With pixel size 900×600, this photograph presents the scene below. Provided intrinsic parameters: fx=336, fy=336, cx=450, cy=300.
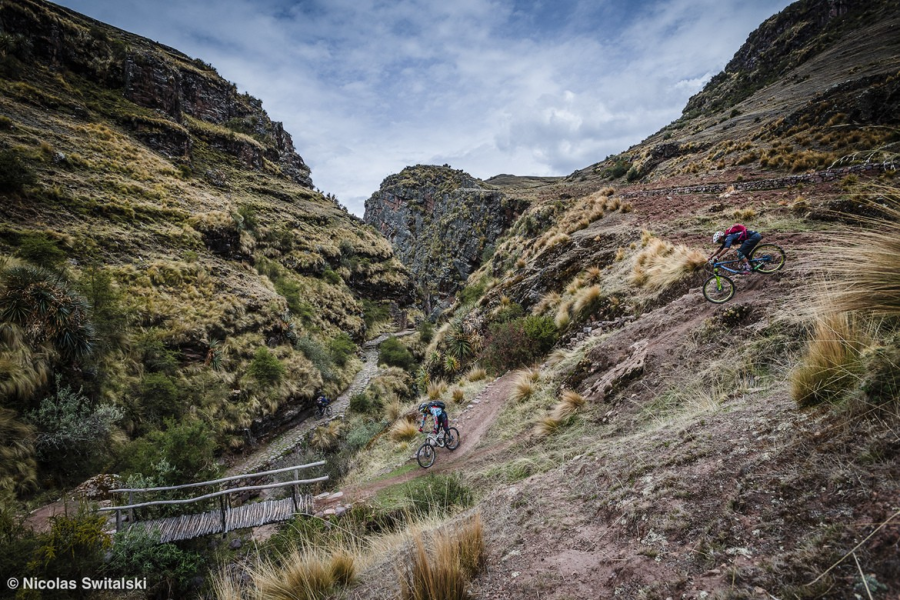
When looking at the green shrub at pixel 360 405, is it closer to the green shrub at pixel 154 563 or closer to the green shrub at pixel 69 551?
the green shrub at pixel 154 563

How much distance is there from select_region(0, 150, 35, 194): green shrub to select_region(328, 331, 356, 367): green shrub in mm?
19779

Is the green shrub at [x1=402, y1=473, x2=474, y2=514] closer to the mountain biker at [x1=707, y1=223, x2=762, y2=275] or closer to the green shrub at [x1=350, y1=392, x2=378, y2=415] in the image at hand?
the mountain biker at [x1=707, y1=223, x2=762, y2=275]

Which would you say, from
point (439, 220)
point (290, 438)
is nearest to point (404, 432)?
point (290, 438)

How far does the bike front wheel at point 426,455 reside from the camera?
334 inches

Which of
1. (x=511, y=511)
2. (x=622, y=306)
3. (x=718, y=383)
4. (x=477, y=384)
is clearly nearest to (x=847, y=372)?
(x=718, y=383)

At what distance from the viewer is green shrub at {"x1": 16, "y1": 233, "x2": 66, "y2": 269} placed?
45.6ft

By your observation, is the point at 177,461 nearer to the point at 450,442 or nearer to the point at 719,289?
the point at 450,442

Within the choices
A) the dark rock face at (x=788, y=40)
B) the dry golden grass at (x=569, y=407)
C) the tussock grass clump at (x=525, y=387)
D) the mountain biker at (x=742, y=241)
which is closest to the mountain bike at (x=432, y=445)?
the tussock grass clump at (x=525, y=387)

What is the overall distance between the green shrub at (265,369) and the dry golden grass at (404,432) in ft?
40.9

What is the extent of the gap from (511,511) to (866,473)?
9.45 ft

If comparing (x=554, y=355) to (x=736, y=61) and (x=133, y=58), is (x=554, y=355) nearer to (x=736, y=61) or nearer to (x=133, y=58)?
(x=133, y=58)

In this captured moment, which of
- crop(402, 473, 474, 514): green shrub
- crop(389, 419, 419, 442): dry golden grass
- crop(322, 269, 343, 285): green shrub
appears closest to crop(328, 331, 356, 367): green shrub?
crop(322, 269, 343, 285): green shrub

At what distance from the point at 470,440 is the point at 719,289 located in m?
6.44

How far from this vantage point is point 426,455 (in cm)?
864
